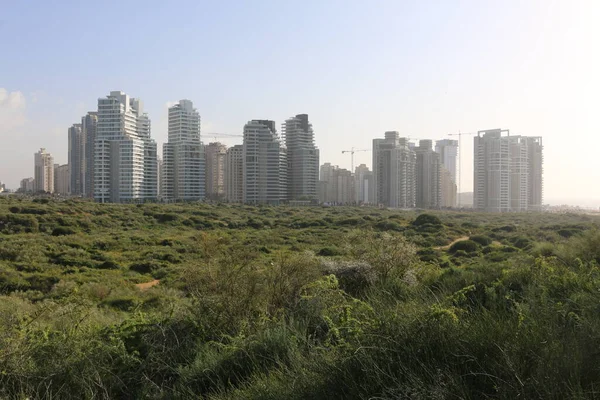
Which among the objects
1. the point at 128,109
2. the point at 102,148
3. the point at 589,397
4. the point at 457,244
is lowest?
the point at 457,244

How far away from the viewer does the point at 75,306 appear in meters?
7.36

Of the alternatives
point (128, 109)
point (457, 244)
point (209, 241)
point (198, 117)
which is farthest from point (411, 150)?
point (209, 241)

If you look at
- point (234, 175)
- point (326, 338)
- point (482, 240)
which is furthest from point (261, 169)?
point (326, 338)

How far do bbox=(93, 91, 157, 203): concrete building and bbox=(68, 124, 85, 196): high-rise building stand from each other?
43.0 meters

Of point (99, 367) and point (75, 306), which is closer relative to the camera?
point (99, 367)

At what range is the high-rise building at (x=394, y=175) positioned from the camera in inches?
4678

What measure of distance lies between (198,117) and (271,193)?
1156 inches

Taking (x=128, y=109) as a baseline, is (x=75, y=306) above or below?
below

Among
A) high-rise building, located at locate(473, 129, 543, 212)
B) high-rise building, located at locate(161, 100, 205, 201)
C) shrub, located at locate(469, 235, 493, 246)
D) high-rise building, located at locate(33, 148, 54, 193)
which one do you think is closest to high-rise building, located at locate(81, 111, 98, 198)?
high-rise building, located at locate(33, 148, 54, 193)

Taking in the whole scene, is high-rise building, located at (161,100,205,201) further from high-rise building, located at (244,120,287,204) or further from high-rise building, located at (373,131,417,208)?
high-rise building, located at (373,131,417,208)

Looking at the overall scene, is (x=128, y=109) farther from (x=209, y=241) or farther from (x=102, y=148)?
(x=209, y=241)

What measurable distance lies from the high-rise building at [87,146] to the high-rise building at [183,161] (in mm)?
22841

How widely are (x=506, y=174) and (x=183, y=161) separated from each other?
247 feet

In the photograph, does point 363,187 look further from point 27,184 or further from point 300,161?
point 27,184
